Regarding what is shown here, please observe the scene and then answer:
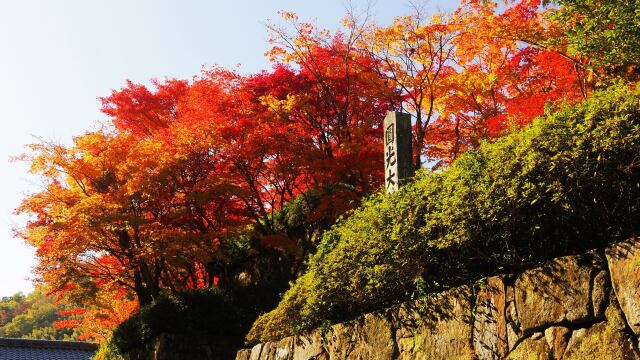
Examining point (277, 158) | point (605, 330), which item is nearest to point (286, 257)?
point (277, 158)

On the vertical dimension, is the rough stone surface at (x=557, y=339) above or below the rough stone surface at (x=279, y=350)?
below

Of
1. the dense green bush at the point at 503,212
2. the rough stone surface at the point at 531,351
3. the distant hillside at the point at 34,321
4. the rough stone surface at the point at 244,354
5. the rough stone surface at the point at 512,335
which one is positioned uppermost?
the distant hillside at the point at 34,321

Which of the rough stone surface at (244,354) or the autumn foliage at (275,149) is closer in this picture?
the rough stone surface at (244,354)

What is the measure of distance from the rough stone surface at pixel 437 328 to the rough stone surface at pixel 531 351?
1.91ft

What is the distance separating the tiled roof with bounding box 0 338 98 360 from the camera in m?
26.7

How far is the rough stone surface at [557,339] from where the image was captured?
4.66 metres

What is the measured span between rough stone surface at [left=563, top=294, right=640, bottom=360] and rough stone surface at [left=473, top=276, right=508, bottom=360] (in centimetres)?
75

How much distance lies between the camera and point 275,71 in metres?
17.1

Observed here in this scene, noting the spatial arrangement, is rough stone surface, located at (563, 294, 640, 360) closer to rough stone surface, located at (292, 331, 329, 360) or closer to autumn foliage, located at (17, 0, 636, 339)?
rough stone surface, located at (292, 331, 329, 360)

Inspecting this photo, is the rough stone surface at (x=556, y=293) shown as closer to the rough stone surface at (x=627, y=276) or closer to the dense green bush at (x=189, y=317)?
the rough stone surface at (x=627, y=276)

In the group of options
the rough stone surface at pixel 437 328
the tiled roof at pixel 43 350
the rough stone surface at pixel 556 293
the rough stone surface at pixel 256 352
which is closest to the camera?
the rough stone surface at pixel 556 293

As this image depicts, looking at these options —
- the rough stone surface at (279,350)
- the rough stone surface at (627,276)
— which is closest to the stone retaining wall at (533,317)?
the rough stone surface at (627,276)

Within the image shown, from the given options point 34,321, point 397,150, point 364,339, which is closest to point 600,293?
point 364,339

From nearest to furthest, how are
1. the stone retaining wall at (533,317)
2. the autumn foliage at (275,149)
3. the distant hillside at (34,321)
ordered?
the stone retaining wall at (533,317)
the autumn foliage at (275,149)
the distant hillside at (34,321)
